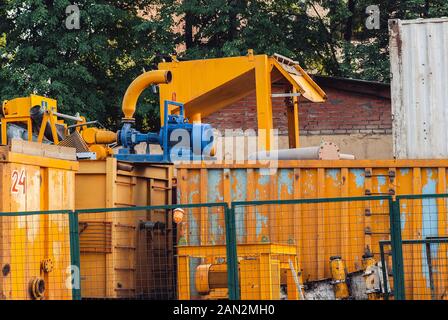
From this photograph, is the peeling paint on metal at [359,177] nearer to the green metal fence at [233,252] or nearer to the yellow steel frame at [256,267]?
the green metal fence at [233,252]

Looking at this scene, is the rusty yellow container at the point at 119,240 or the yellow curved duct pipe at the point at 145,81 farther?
the yellow curved duct pipe at the point at 145,81

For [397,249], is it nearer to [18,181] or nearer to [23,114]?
[18,181]

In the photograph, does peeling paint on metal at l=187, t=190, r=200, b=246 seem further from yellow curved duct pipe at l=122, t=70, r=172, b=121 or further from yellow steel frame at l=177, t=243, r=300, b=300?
yellow curved duct pipe at l=122, t=70, r=172, b=121

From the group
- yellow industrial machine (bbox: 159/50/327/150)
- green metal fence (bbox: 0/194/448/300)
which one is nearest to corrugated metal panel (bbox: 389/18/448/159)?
green metal fence (bbox: 0/194/448/300)

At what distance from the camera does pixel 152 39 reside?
88.7 ft

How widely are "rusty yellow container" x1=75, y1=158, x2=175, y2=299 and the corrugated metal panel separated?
3521 millimetres

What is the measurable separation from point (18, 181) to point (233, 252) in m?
2.79

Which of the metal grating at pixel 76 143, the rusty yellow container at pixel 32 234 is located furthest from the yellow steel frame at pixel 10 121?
the rusty yellow container at pixel 32 234

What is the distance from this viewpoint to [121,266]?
14125 mm

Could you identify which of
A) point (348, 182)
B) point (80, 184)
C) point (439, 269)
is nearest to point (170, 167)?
point (80, 184)

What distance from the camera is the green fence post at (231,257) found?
11.4m

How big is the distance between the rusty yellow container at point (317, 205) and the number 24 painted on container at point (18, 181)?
242 cm
